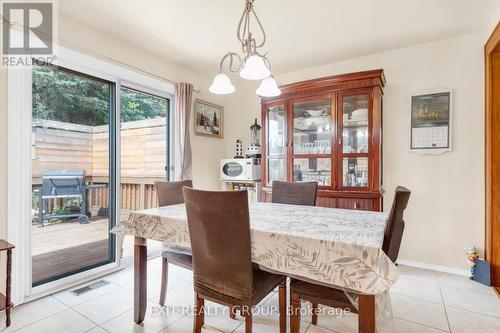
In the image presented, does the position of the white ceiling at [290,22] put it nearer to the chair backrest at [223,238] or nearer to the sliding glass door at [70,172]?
the sliding glass door at [70,172]

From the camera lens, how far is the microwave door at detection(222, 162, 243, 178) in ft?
11.3

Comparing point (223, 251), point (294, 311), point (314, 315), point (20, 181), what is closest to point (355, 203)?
point (314, 315)

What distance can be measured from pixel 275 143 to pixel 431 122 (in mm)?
1702

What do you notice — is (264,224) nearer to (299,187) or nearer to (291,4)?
(299,187)

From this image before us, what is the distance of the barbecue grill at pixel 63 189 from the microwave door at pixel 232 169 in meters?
1.51

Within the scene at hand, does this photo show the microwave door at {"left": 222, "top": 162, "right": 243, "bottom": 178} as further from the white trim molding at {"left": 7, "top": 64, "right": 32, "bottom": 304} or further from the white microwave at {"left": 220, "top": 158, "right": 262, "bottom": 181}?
the white trim molding at {"left": 7, "top": 64, "right": 32, "bottom": 304}

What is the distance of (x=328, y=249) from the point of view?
1.09 meters

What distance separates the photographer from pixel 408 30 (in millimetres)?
2445

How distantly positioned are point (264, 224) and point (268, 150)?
1.93m

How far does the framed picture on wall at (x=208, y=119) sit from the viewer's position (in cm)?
351

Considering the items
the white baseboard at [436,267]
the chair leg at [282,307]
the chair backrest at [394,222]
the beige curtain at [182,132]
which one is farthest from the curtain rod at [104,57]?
the white baseboard at [436,267]

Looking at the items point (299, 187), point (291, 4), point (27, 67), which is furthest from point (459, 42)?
point (27, 67)

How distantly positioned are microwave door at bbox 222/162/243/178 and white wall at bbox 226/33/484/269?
1.78 metres

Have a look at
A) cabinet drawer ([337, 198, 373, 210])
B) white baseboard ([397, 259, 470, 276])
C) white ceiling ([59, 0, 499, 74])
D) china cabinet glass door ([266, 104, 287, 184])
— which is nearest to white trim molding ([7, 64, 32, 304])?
white ceiling ([59, 0, 499, 74])
